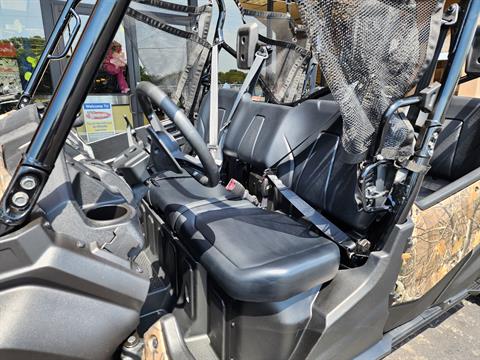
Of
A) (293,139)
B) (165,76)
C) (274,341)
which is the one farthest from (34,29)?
(274,341)

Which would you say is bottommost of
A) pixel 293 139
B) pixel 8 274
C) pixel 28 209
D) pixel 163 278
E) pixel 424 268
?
pixel 163 278

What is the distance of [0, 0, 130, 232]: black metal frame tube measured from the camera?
0.59m

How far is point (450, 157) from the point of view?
5.04 feet

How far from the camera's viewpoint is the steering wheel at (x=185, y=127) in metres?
0.90

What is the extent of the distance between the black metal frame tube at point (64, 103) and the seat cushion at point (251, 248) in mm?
539

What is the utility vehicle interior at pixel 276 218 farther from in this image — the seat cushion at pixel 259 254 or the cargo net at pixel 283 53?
the cargo net at pixel 283 53

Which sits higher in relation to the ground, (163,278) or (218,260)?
(218,260)

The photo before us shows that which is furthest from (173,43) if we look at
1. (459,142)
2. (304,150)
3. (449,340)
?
(449,340)

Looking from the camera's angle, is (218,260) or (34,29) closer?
(218,260)

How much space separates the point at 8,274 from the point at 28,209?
128mm

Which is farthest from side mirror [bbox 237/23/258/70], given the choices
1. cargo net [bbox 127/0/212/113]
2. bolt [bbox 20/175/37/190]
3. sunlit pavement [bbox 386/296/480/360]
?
sunlit pavement [bbox 386/296/480/360]

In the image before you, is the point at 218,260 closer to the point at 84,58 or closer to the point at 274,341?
the point at 274,341

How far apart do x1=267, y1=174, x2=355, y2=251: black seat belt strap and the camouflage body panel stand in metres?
0.19

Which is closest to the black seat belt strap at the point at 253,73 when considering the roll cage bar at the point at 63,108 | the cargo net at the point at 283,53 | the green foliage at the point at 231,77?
the cargo net at the point at 283,53
